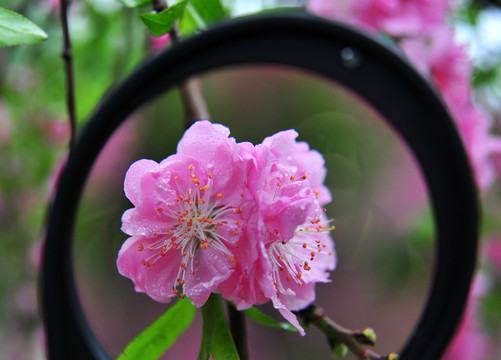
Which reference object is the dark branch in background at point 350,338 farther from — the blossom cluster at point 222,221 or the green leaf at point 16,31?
the green leaf at point 16,31

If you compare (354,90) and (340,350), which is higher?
(354,90)

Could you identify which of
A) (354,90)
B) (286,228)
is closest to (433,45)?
(354,90)

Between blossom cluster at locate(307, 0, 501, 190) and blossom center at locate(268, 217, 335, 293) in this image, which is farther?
blossom cluster at locate(307, 0, 501, 190)

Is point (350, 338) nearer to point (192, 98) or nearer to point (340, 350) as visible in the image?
point (340, 350)

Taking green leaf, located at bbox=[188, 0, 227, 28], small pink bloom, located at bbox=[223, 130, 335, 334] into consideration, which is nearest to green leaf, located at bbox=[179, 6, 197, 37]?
green leaf, located at bbox=[188, 0, 227, 28]

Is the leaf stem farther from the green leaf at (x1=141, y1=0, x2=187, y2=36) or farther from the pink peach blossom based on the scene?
the green leaf at (x1=141, y1=0, x2=187, y2=36)

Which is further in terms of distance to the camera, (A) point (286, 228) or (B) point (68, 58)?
(B) point (68, 58)

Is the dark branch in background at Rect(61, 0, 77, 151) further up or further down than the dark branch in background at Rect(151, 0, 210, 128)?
further up
